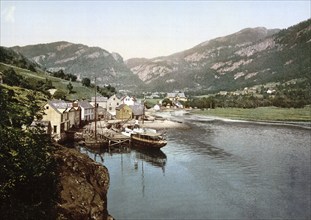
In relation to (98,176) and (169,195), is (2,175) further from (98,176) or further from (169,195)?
(169,195)

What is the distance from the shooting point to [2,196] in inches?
583

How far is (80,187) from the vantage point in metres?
20.7

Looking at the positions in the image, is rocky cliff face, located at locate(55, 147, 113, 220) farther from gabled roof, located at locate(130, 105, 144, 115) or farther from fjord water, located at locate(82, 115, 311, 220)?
gabled roof, located at locate(130, 105, 144, 115)

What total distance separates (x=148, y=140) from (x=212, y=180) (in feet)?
90.2

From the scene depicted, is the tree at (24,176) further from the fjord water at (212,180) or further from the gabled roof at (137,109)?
the gabled roof at (137,109)

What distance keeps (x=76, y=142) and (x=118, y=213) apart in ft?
143

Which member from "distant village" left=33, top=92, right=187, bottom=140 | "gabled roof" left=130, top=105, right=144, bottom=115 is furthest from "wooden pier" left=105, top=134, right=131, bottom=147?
"gabled roof" left=130, top=105, right=144, bottom=115

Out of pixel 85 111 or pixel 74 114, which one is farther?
pixel 85 111

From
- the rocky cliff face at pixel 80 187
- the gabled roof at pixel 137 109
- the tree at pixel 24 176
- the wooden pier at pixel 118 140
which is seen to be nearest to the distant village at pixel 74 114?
the gabled roof at pixel 137 109

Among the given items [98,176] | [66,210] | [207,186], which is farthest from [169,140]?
[66,210]

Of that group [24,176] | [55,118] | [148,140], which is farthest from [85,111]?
[24,176]

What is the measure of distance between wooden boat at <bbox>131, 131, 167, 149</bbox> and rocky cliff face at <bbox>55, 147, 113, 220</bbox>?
159 ft

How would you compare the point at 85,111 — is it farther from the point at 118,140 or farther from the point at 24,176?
the point at 24,176

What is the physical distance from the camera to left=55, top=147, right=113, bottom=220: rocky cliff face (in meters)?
19.0
